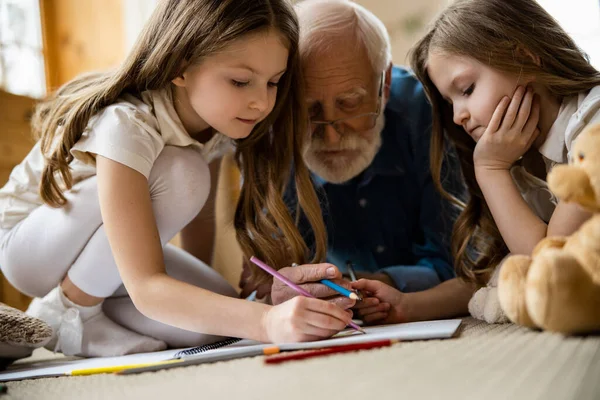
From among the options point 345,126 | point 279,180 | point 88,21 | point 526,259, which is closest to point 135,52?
point 279,180

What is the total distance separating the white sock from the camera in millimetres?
1105

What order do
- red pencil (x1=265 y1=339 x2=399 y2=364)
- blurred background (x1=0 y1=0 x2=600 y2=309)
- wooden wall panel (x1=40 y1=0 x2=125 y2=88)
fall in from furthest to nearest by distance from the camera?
wooden wall panel (x1=40 y1=0 x2=125 y2=88) → blurred background (x1=0 y1=0 x2=600 y2=309) → red pencil (x1=265 y1=339 x2=399 y2=364)

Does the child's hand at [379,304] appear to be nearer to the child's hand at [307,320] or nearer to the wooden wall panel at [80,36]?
the child's hand at [307,320]

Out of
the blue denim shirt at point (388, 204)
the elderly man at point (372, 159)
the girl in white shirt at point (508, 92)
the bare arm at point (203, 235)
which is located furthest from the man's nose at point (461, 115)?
the bare arm at point (203, 235)

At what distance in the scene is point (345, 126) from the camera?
138cm

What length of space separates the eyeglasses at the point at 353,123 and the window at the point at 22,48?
1.46 metres

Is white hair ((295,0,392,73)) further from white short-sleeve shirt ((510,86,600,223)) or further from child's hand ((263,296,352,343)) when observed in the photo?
child's hand ((263,296,352,343))

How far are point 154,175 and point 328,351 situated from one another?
545 mm

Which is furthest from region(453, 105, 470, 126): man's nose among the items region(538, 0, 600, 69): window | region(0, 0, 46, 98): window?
region(0, 0, 46, 98): window

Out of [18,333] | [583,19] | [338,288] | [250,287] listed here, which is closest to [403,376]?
[338,288]

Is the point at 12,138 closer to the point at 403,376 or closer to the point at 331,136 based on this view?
the point at 331,136

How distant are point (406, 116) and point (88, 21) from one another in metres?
1.57

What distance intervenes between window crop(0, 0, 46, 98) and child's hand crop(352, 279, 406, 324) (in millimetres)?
1807

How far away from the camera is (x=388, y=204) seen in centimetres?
153
